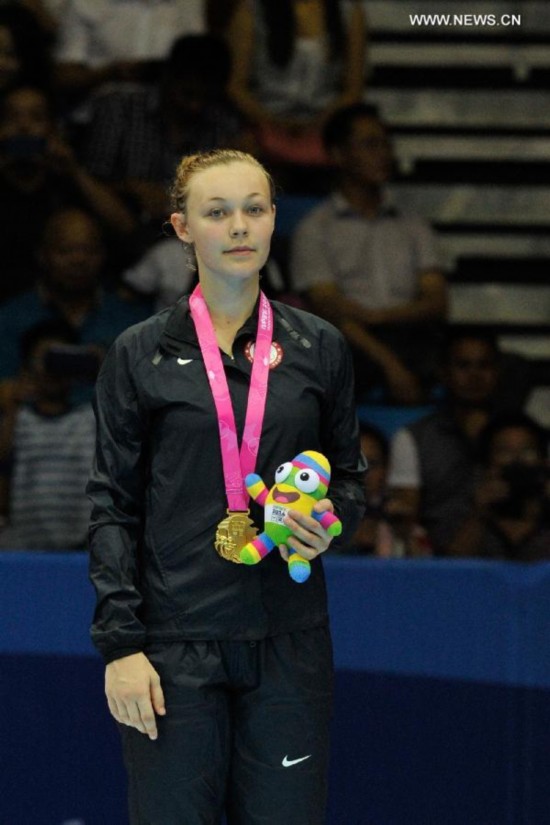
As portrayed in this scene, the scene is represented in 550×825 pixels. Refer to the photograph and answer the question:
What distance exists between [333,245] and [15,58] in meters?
1.71

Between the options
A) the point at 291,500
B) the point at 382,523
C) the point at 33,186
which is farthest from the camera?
the point at 33,186

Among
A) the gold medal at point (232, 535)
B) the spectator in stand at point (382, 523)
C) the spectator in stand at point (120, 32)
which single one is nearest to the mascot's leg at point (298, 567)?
the gold medal at point (232, 535)

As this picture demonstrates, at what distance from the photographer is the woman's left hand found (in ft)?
9.69

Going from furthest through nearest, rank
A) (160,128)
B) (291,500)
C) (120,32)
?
(120,32), (160,128), (291,500)

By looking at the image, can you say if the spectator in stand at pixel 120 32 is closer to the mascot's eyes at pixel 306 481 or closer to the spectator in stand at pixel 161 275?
the spectator in stand at pixel 161 275

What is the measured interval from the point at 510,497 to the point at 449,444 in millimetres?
465

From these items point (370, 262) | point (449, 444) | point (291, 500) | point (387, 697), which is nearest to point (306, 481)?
point (291, 500)

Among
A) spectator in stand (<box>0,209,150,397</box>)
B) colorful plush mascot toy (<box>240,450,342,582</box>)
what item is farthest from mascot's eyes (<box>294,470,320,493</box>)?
spectator in stand (<box>0,209,150,397</box>)

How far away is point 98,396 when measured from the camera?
3.15 m

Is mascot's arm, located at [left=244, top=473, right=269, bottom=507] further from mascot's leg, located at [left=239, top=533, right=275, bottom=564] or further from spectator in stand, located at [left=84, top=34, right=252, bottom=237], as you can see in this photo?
spectator in stand, located at [left=84, top=34, right=252, bottom=237]

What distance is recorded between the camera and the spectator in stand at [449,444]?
636cm

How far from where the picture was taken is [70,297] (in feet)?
22.8

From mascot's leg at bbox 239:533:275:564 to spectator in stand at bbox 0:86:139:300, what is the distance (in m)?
4.33

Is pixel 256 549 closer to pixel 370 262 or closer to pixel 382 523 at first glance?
pixel 382 523
